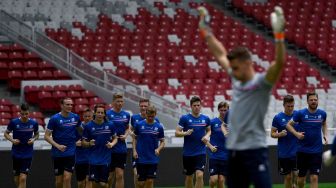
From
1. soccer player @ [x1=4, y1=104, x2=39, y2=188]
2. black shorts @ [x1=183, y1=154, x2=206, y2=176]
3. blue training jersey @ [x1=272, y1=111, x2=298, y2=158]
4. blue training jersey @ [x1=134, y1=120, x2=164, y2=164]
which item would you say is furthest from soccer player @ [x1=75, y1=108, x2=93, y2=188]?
blue training jersey @ [x1=272, y1=111, x2=298, y2=158]

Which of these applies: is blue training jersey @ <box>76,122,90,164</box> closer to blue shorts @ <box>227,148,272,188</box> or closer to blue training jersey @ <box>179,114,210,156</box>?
blue training jersey @ <box>179,114,210,156</box>

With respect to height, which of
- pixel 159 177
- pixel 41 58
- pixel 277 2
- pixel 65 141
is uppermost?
pixel 277 2

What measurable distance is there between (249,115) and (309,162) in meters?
8.33

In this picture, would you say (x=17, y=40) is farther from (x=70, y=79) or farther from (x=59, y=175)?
(x=59, y=175)

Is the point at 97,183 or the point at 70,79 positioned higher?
the point at 70,79

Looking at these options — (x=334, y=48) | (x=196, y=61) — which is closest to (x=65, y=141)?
(x=196, y=61)

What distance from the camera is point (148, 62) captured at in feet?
91.3

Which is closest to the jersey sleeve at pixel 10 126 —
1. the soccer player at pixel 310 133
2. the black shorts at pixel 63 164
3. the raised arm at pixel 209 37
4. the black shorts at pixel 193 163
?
the black shorts at pixel 63 164

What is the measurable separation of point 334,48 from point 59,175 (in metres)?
15.9

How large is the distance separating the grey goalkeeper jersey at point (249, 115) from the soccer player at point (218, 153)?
8.32m

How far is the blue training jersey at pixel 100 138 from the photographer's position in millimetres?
16047

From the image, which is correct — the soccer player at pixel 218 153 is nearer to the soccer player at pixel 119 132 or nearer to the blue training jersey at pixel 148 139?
the blue training jersey at pixel 148 139

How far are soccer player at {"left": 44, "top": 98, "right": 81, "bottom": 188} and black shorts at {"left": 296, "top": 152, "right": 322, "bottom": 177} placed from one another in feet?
14.6

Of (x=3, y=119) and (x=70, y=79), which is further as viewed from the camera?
(x=70, y=79)
